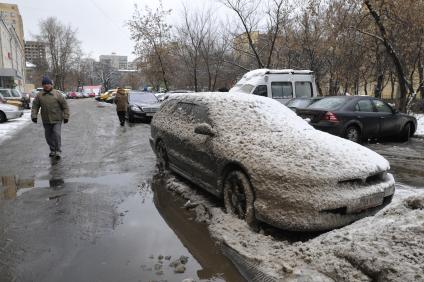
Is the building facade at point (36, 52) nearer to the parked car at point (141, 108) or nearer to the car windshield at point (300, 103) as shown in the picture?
the parked car at point (141, 108)

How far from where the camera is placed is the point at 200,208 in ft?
17.5

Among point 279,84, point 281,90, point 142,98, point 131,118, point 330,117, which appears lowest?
point 131,118

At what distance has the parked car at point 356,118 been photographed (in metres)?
10.4

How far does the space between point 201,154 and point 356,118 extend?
21.9 feet

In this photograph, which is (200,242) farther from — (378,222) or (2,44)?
(2,44)

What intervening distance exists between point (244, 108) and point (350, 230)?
8.11 feet

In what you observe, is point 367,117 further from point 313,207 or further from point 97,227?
point 97,227

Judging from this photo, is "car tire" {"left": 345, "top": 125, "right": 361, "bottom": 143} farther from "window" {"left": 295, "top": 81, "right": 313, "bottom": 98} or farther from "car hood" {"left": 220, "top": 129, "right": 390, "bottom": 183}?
"car hood" {"left": 220, "top": 129, "right": 390, "bottom": 183}

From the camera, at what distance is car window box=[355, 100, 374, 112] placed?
430 inches

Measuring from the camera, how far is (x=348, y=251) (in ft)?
11.1

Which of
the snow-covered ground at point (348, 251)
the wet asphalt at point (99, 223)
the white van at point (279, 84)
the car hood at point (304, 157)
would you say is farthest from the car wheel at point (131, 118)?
the snow-covered ground at point (348, 251)

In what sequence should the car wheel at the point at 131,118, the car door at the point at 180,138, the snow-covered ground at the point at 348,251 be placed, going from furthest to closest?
the car wheel at the point at 131,118 → the car door at the point at 180,138 → the snow-covered ground at the point at 348,251

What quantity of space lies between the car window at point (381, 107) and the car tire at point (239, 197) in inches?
316

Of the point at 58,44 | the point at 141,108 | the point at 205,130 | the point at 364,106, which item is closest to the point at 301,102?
the point at 364,106
